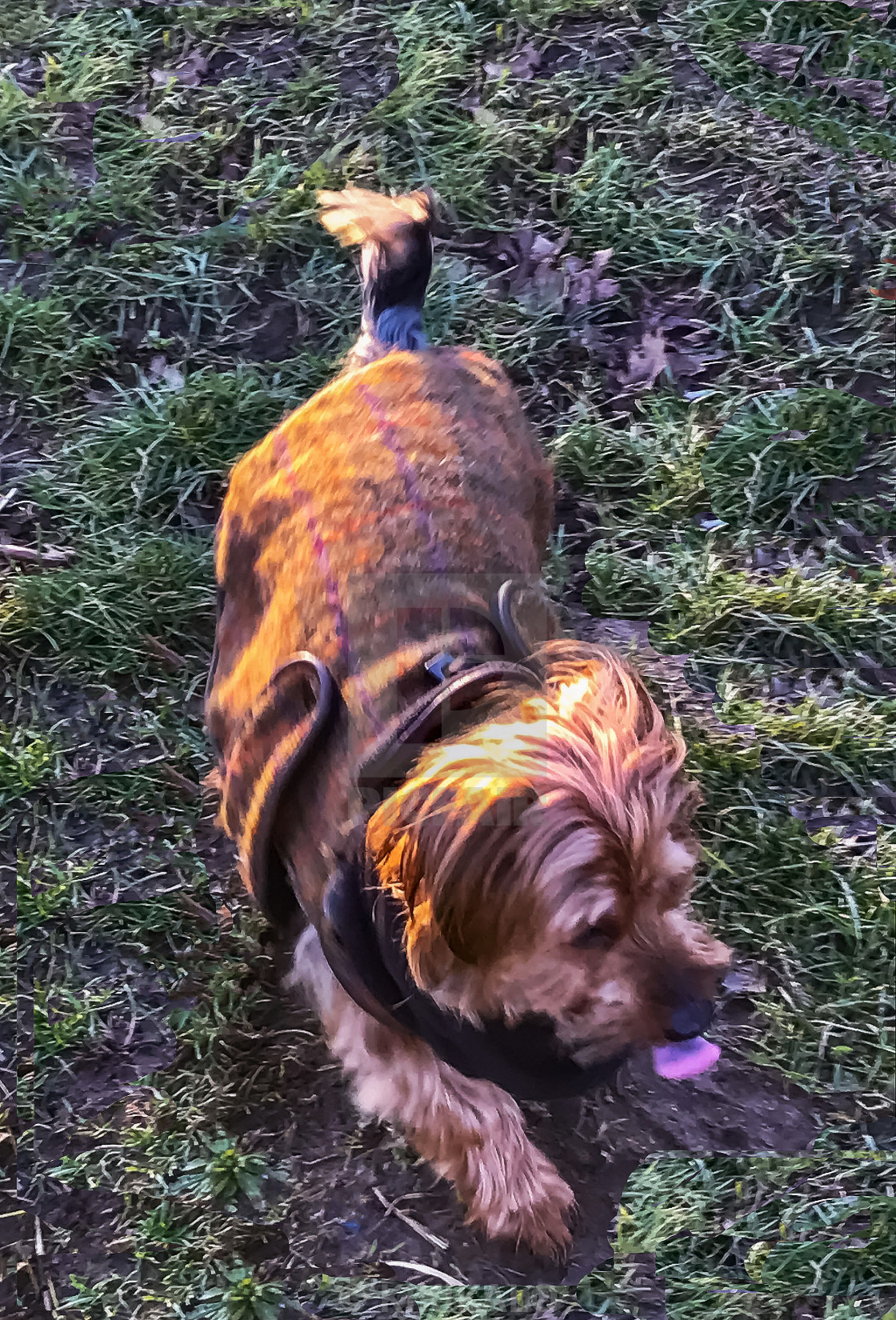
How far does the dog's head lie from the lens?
1551mm

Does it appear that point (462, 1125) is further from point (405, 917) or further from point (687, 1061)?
point (405, 917)

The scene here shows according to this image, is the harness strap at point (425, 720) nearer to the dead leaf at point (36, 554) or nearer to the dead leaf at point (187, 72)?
the dead leaf at point (36, 554)

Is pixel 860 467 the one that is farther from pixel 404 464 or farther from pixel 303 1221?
pixel 303 1221

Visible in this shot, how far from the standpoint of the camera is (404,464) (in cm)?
196

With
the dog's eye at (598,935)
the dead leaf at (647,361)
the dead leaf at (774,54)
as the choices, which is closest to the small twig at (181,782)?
the dog's eye at (598,935)

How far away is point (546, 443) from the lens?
2756 millimetres

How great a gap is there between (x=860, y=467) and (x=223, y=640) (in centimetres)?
162

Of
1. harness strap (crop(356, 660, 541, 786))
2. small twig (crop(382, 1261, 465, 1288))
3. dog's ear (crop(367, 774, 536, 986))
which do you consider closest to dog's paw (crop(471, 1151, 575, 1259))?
small twig (crop(382, 1261, 465, 1288))

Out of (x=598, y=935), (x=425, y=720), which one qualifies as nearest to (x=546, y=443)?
(x=425, y=720)

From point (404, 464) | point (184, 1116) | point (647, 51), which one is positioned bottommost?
point (184, 1116)

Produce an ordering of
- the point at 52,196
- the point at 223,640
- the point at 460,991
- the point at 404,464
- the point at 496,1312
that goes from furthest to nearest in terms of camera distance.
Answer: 1. the point at 52,196
2. the point at 223,640
3. the point at 496,1312
4. the point at 404,464
5. the point at 460,991

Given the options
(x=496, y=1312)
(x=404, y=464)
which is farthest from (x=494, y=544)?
(x=496, y=1312)

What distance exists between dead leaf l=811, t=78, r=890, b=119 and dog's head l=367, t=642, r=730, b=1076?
7.28ft

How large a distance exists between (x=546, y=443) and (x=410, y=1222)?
175 centimetres
